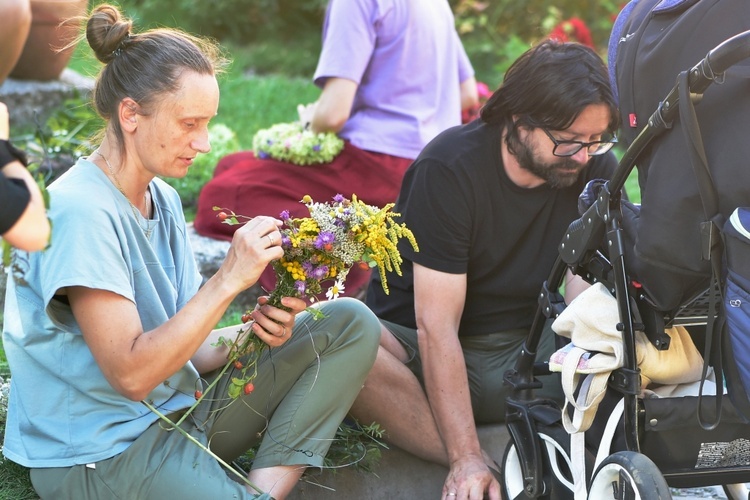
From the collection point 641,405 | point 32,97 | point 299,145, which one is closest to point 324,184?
point 299,145

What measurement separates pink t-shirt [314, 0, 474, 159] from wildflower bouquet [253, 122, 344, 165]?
0.11 meters

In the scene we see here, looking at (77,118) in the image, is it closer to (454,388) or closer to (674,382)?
(454,388)

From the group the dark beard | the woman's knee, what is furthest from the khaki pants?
the dark beard

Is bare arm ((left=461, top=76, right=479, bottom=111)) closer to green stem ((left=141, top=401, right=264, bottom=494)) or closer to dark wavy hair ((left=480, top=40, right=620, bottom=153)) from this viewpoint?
dark wavy hair ((left=480, top=40, right=620, bottom=153))

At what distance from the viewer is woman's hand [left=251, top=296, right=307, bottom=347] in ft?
8.23

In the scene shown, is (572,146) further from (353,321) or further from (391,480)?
(391,480)

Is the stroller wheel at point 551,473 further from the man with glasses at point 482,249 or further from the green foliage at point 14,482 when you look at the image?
the green foliage at point 14,482

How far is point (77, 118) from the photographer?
5285 millimetres

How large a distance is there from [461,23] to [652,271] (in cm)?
679

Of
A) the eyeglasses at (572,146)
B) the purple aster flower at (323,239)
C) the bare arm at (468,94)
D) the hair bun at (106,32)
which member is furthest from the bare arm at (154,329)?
the bare arm at (468,94)

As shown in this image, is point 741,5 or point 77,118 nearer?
point 741,5

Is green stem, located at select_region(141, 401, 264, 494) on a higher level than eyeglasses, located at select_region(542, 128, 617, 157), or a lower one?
lower

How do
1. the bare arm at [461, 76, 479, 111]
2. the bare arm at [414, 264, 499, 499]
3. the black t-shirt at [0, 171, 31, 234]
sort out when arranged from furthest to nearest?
1. the bare arm at [461, 76, 479, 111]
2. the bare arm at [414, 264, 499, 499]
3. the black t-shirt at [0, 171, 31, 234]

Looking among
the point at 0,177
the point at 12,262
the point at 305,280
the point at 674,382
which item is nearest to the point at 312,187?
the point at 305,280
